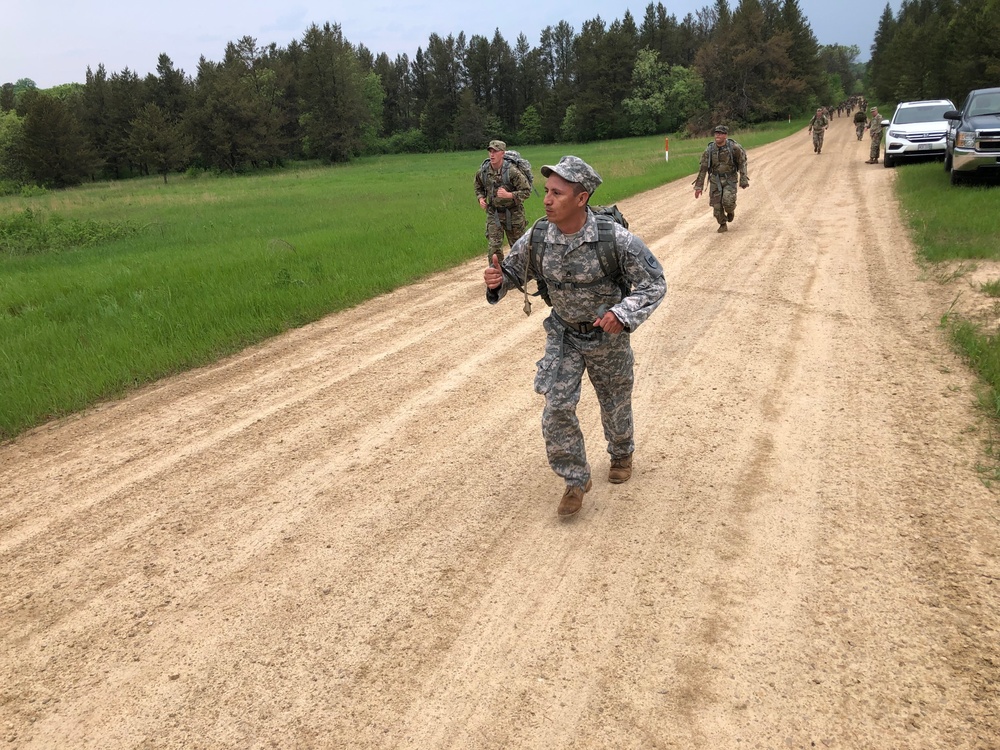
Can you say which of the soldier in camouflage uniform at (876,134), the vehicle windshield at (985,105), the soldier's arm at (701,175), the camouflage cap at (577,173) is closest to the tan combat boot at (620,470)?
the camouflage cap at (577,173)

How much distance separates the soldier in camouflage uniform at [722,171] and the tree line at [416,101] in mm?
60168

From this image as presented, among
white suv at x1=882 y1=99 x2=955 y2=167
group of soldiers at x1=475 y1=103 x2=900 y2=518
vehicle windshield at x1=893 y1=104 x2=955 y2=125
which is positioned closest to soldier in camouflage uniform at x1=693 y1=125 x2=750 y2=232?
group of soldiers at x1=475 y1=103 x2=900 y2=518

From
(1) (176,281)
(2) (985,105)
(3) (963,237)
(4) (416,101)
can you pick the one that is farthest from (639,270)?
(4) (416,101)

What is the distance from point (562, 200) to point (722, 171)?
10.1m

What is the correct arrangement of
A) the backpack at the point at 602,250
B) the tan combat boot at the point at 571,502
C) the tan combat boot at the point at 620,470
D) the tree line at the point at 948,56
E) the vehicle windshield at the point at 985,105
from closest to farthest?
the backpack at the point at 602,250 < the tan combat boot at the point at 571,502 < the tan combat boot at the point at 620,470 < the vehicle windshield at the point at 985,105 < the tree line at the point at 948,56

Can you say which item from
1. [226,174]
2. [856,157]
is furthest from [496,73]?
[856,157]

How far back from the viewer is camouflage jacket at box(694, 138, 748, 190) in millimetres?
12617

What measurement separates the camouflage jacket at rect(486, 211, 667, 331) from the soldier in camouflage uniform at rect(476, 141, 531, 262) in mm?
6059

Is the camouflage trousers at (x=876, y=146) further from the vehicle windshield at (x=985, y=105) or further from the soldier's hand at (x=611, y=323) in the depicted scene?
the soldier's hand at (x=611, y=323)

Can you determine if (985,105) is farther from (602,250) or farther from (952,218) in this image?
(602,250)

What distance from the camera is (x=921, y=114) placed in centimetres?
2070

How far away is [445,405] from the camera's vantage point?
19.7ft

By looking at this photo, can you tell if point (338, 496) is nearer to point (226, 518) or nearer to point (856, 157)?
point (226, 518)

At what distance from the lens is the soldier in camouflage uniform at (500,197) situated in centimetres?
1017
